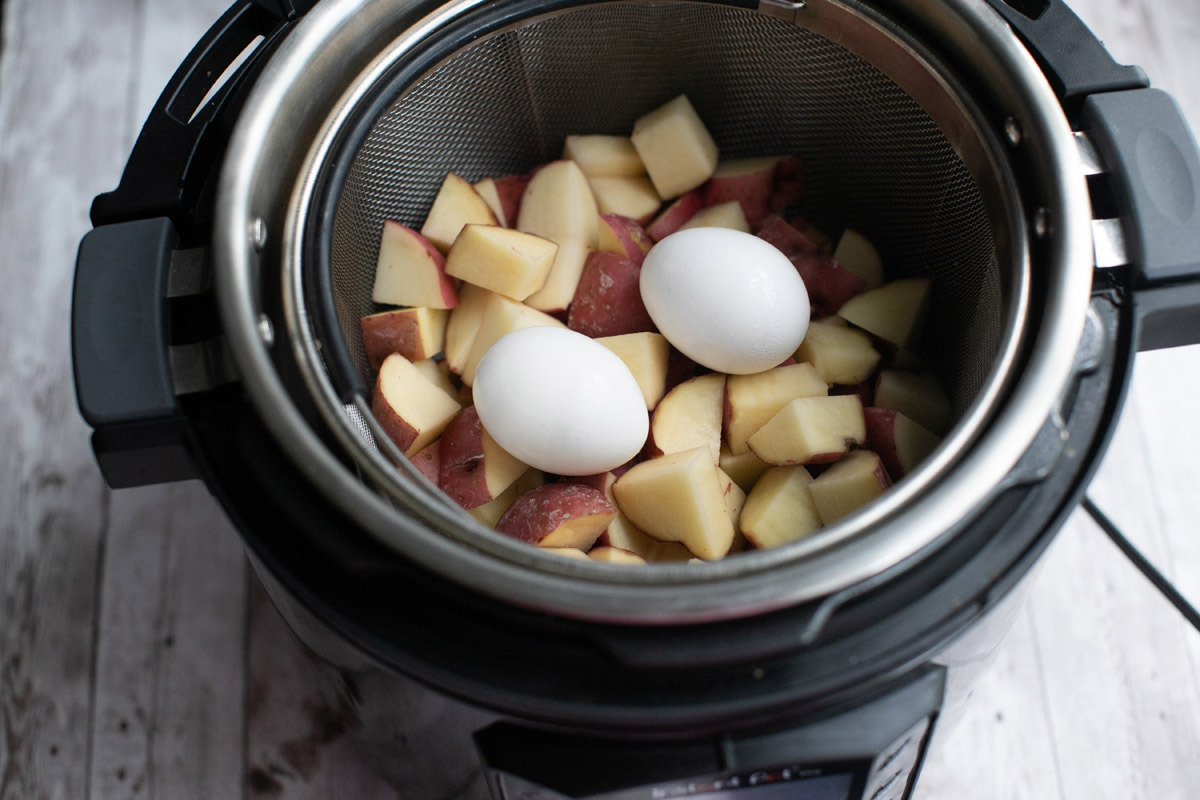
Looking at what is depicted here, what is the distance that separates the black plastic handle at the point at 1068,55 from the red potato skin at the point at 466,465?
54cm

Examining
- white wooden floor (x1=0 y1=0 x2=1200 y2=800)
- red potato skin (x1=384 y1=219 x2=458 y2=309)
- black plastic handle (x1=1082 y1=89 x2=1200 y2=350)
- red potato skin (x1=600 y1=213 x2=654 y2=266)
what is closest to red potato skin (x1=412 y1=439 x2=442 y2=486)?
red potato skin (x1=384 y1=219 x2=458 y2=309)

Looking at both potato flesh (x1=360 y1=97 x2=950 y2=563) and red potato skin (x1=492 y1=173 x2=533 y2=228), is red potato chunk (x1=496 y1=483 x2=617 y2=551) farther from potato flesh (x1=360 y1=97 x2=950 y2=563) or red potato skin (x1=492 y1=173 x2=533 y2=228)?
→ red potato skin (x1=492 y1=173 x2=533 y2=228)

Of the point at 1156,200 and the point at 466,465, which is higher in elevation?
the point at 1156,200

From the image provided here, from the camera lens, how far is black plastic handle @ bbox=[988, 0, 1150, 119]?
0.72 metres

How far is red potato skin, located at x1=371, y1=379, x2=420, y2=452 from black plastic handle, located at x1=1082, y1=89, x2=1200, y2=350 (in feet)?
1.90

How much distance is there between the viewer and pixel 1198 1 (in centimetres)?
141

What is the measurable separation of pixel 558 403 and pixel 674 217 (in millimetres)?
332

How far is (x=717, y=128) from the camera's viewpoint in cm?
102

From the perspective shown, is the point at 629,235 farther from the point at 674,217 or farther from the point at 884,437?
the point at 884,437

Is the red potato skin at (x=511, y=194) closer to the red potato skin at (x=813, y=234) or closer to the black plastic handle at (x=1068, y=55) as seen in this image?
the red potato skin at (x=813, y=234)

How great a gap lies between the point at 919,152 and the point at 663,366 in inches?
12.1

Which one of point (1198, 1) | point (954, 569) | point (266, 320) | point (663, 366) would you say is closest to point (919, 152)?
point (663, 366)

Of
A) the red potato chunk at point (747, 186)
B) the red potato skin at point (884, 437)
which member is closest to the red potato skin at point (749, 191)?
the red potato chunk at point (747, 186)

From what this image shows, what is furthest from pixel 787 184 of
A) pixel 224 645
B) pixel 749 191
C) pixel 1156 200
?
pixel 224 645
